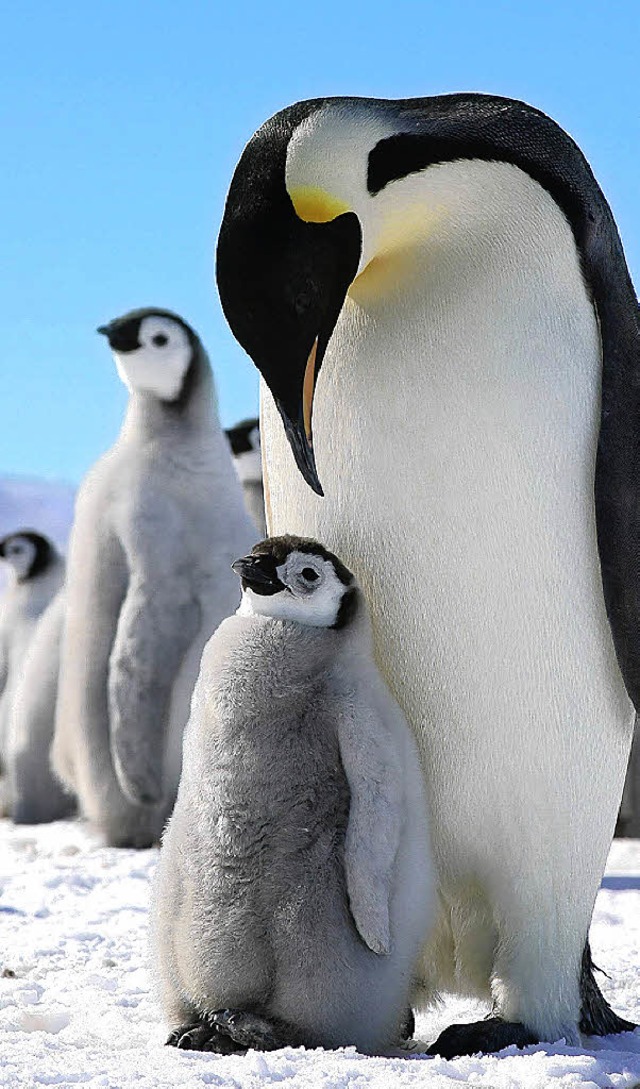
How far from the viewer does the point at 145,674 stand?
606 cm

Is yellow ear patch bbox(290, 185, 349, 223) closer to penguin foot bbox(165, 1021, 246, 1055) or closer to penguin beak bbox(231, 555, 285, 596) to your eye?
penguin beak bbox(231, 555, 285, 596)

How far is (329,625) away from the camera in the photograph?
2.79 m

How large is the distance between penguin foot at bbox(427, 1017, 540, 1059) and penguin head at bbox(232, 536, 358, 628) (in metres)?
0.73

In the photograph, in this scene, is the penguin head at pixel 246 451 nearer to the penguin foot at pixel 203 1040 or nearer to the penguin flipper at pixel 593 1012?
the penguin flipper at pixel 593 1012

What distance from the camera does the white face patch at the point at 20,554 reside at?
9.30 m

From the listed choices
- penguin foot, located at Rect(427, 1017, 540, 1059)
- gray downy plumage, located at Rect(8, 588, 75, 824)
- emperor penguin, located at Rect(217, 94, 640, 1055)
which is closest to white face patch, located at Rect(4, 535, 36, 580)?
gray downy plumage, located at Rect(8, 588, 75, 824)

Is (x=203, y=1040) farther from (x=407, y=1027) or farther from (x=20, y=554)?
(x=20, y=554)

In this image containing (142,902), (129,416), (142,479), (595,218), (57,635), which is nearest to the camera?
(595,218)

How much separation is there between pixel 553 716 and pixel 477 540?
13.6 inches

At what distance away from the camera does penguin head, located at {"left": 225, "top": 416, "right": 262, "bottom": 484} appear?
896 cm

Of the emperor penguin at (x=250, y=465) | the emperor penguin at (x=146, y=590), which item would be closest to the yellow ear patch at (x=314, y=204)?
the emperor penguin at (x=146, y=590)

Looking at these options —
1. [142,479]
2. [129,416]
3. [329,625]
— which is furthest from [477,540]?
[129,416]

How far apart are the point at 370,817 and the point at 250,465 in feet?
21.3

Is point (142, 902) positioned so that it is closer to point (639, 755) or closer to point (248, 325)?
point (248, 325)
